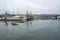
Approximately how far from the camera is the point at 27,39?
8125mm

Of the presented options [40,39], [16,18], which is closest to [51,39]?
[40,39]

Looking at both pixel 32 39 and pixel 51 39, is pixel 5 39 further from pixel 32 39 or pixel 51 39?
pixel 51 39

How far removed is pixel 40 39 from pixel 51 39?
2.97ft

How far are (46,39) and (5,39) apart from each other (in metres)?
3.38

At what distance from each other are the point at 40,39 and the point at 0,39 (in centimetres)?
330

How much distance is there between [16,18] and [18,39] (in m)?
20.9

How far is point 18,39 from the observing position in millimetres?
8156

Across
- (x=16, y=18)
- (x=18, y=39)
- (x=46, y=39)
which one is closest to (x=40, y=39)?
(x=46, y=39)

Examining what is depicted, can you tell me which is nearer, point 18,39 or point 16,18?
point 18,39

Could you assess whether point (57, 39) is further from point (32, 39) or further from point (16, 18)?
point (16, 18)

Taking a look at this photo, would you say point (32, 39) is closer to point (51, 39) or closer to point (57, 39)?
point (51, 39)

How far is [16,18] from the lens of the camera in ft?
94.2

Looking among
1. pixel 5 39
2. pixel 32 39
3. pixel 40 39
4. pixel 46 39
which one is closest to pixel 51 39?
pixel 46 39

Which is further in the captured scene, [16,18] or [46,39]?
[16,18]
